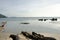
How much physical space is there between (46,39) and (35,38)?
239 centimetres

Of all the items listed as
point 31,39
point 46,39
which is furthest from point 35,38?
point 46,39

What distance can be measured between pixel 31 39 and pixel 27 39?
78 cm

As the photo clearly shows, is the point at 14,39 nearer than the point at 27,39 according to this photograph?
Yes

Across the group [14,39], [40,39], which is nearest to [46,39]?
[40,39]

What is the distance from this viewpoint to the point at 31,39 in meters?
Answer: 25.4

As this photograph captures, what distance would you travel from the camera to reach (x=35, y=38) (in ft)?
82.3

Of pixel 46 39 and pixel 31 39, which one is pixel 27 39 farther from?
pixel 46 39

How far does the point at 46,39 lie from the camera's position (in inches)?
925

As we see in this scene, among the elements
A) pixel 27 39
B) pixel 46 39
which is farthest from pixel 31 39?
pixel 46 39

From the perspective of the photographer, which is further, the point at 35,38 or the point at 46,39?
the point at 35,38

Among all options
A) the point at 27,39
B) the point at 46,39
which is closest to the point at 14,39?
the point at 27,39

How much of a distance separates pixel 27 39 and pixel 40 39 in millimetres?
2804

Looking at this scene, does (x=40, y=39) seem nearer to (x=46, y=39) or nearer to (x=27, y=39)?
(x=46, y=39)

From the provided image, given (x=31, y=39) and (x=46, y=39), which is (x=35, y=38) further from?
(x=46, y=39)
